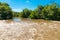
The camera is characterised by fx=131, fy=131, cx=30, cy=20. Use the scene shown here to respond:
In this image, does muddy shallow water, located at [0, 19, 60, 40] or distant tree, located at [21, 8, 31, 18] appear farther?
distant tree, located at [21, 8, 31, 18]

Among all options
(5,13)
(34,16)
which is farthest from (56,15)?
(5,13)

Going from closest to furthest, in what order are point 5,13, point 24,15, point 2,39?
point 2,39 → point 5,13 → point 24,15

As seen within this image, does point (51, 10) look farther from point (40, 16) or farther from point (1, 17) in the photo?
point (1, 17)

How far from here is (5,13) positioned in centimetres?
4988

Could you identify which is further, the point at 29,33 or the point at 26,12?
the point at 26,12

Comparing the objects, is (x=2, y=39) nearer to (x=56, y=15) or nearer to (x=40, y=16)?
(x=56, y=15)

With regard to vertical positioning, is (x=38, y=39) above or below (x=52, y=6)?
below

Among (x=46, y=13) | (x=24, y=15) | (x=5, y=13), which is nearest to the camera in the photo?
(x=46, y=13)

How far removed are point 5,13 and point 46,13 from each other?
51.2ft

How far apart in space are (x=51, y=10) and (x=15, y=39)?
34.7m

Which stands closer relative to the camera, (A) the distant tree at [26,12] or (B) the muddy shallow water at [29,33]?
(B) the muddy shallow water at [29,33]

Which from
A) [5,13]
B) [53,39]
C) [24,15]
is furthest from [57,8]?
[53,39]

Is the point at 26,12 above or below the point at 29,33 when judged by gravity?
above

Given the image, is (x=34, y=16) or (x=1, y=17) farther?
(x=34, y=16)
